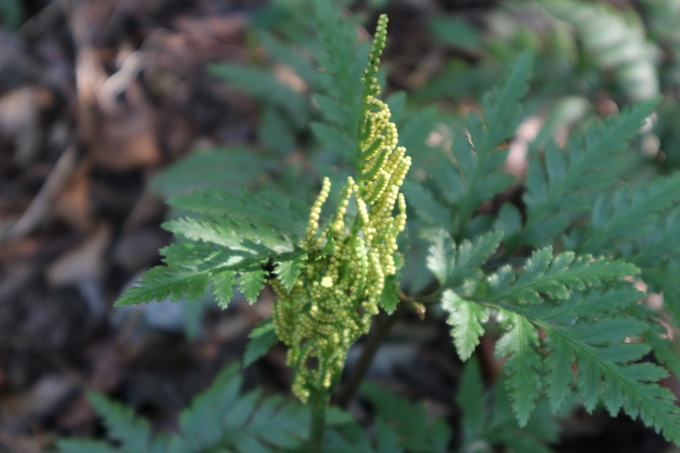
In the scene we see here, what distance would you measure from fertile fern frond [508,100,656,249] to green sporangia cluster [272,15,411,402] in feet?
1.85

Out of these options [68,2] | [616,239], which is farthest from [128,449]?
[68,2]

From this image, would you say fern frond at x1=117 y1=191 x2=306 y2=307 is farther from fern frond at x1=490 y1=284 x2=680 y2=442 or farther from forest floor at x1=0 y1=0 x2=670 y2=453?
forest floor at x1=0 y1=0 x2=670 y2=453

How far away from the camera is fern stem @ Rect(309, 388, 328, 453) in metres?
1.50

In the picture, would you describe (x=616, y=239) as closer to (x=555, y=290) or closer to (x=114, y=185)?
(x=555, y=290)

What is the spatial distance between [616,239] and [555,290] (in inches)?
16.0

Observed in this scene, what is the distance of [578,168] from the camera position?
5.43ft

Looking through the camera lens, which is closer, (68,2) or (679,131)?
(679,131)

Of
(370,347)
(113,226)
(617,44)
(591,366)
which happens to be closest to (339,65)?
(370,347)

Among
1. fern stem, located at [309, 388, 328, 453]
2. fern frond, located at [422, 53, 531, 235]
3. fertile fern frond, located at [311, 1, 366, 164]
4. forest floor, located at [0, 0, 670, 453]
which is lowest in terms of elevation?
forest floor, located at [0, 0, 670, 453]

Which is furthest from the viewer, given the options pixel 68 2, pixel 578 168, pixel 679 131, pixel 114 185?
pixel 68 2

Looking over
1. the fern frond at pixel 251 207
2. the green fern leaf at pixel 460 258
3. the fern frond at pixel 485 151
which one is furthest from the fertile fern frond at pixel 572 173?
the fern frond at pixel 251 207

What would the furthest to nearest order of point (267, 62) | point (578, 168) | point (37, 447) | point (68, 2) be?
point (68, 2) → point (267, 62) → point (37, 447) → point (578, 168)

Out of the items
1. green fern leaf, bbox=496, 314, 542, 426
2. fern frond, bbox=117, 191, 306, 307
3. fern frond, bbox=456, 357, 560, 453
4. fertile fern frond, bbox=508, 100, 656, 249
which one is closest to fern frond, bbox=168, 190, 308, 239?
fern frond, bbox=117, 191, 306, 307

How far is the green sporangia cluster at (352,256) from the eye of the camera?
1.14 meters
